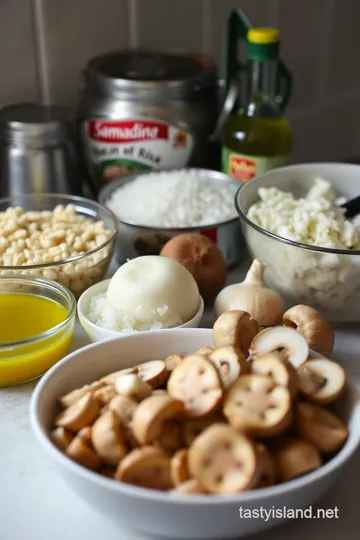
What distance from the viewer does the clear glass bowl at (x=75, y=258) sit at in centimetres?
96

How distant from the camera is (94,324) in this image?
2.92 ft

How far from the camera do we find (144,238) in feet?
3.50

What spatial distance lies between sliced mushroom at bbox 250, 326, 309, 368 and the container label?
0.51 m

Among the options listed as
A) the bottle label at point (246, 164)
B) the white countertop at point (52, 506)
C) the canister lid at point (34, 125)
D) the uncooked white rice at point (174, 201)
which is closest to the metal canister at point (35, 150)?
the canister lid at point (34, 125)

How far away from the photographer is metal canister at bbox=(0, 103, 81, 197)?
1146 millimetres

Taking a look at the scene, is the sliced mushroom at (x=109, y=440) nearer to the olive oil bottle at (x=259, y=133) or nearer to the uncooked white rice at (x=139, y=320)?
the uncooked white rice at (x=139, y=320)

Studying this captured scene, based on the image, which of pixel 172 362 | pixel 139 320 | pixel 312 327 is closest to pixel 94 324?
pixel 139 320

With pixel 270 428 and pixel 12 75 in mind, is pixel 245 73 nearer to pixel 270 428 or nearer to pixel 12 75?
pixel 12 75

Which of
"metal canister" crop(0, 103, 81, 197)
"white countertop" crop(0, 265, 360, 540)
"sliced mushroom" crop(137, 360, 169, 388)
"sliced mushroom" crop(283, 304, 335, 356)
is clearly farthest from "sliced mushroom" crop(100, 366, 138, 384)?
"metal canister" crop(0, 103, 81, 197)

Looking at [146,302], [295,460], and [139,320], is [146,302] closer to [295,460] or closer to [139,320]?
[139,320]

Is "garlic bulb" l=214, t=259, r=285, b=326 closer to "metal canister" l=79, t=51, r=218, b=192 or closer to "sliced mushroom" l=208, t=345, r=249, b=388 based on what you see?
"sliced mushroom" l=208, t=345, r=249, b=388

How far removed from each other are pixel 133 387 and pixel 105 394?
34 millimetres

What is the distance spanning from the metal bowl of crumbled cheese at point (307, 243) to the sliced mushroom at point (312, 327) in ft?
0.25

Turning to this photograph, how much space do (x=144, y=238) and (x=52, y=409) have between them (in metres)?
0.40
